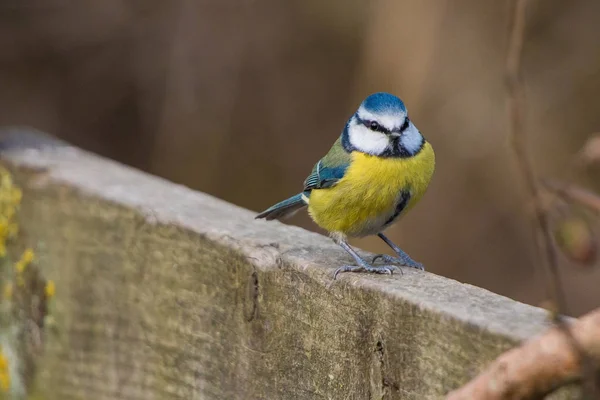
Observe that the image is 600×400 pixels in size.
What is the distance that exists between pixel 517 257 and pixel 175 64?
213 cm

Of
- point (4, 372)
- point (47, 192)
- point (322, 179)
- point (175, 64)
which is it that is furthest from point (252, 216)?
point (175, 64)

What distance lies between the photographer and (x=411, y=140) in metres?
2.35

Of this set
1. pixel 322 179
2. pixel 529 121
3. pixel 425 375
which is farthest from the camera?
pixel 529 121

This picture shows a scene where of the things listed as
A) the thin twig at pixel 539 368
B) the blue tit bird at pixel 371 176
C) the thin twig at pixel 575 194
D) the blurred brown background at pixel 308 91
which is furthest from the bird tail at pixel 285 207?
the blurred brown background at pixel 308 91

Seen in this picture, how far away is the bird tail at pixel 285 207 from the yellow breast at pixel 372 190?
12 cm

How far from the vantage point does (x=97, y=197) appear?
7.59 ft

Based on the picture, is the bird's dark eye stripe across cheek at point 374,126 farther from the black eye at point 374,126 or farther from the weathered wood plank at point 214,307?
the weathered wood plank at point 214,307

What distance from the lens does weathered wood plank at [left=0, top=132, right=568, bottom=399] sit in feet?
4.84

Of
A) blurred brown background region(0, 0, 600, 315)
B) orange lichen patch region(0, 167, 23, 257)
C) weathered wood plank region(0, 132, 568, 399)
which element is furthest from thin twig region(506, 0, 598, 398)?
blurred brown background region(0, 0, 600, 315)

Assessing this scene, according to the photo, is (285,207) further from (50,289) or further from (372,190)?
(50,289)

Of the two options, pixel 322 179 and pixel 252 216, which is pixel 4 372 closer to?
pixel 252 216

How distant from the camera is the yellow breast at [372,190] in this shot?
2.24 metres

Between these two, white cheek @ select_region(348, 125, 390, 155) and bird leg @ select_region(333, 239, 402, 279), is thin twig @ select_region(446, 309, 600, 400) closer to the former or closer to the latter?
bird leg @ select_region(333, 239, 402, 279)

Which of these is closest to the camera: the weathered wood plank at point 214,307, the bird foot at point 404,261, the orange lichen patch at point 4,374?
the weathered wood plank at point 214,307
